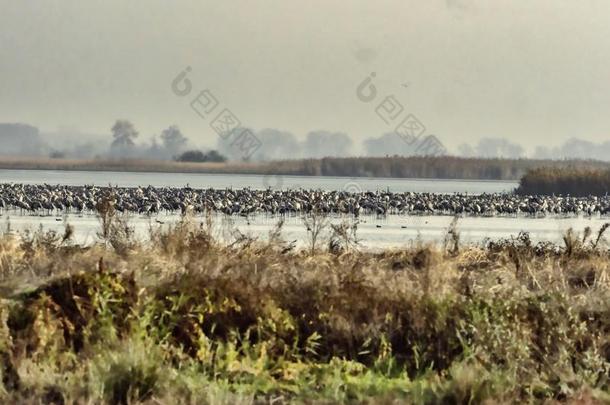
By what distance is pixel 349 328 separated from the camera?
1059 cm

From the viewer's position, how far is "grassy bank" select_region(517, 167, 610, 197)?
212 feet

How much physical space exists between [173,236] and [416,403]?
6.06 m

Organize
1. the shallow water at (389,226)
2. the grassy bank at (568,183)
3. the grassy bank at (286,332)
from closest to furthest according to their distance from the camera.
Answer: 1. the grassy bank at (286,332)
2. the shallow water at (389,226)
3. the grassy bank at (568,183)

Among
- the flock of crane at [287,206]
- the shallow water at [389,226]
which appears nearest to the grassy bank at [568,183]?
the flock of crane at [287,206]

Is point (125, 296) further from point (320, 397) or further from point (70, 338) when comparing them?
point (320, 397)

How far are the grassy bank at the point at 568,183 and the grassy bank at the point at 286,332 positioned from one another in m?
52.9

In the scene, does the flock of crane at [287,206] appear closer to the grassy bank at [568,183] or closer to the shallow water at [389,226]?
the shallow water at [389,226]

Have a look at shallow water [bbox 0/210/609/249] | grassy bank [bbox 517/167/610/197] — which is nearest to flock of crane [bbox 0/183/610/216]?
shallow water [bbox 0/210/609/249]

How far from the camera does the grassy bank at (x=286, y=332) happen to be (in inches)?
343

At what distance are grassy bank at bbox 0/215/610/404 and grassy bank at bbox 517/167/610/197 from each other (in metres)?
52.9

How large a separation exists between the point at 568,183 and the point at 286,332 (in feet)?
187

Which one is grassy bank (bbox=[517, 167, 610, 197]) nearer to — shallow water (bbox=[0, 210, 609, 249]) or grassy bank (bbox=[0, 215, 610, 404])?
shallow water (bbox=[0, 210, 609, 249])

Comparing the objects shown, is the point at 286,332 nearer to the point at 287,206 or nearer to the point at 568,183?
the point at 287,206

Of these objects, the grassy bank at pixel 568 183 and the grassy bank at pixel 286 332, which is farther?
the grassy bank at pixel 568 183
